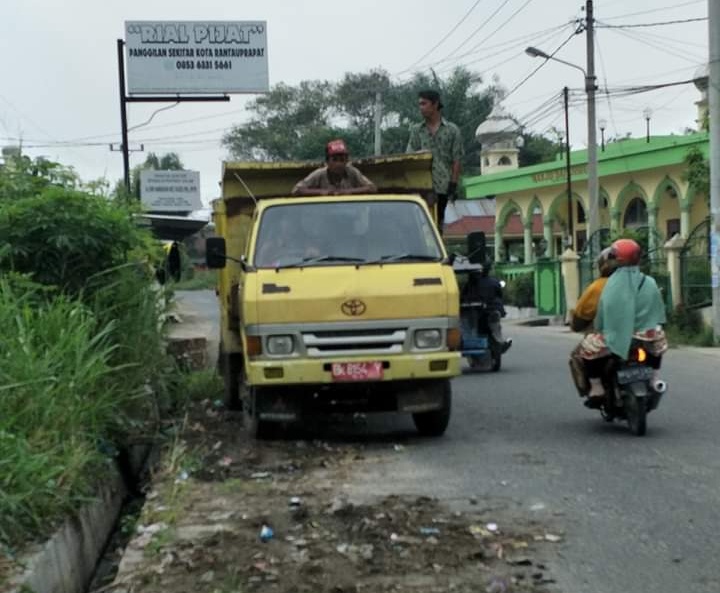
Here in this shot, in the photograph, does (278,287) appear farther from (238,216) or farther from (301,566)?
(301,566)

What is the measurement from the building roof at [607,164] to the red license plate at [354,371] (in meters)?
22.9

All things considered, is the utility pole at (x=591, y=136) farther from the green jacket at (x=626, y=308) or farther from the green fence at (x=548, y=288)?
the green jacket at (x=626, y=308)

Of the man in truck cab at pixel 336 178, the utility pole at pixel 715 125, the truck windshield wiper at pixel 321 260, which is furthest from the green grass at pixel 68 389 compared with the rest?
the utility pole at pixel 715 125

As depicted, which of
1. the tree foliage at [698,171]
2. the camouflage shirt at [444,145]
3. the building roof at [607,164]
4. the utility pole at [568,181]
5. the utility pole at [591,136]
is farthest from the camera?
the utility pole at [568,181]

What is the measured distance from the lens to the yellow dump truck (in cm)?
873

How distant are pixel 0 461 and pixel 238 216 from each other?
577 cm

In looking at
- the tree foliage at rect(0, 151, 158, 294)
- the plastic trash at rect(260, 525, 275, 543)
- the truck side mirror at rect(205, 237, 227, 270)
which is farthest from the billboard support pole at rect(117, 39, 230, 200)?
the plastic trash at rect(260, 525, 275, 543)

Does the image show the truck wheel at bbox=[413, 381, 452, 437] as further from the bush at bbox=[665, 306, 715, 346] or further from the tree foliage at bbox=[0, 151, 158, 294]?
the bush at bbox=[665, 306, 715, 346]

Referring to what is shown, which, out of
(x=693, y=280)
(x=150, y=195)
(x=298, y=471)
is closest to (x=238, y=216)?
(x=298, y=471)

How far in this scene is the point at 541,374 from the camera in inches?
588

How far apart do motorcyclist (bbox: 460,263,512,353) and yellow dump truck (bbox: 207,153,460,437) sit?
520 centimetres

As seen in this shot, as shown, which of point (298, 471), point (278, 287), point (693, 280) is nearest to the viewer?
point (298, 471)

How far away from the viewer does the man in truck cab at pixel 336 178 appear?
1017 cm

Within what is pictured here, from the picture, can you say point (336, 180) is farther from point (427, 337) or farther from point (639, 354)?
point (639, 354)
